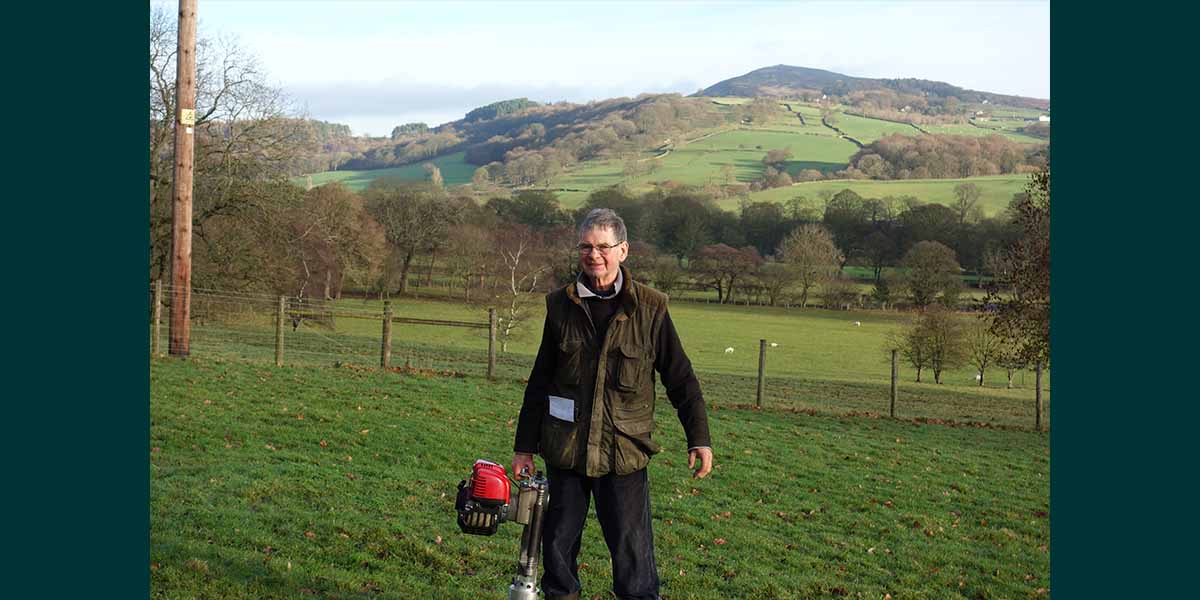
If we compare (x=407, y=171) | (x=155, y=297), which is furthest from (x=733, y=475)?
(x=407, y=171)

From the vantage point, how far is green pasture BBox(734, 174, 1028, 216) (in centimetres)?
9662

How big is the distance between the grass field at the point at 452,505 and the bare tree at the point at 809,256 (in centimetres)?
5189

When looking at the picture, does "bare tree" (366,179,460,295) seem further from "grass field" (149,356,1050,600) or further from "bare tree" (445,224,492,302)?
"grass field" (149,356,1050,600)

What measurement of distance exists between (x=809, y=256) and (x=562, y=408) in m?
67.1

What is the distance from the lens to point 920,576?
769 centimetres

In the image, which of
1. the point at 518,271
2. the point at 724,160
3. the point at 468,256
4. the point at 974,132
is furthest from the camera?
the point at 974,132

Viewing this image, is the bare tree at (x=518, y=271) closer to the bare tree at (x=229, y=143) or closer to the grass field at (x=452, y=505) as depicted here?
the bare tree at (x=229, y=143)

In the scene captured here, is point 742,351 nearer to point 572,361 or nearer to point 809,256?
point 809,256

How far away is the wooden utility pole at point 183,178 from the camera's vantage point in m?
16.9

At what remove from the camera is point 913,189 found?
105062 mm

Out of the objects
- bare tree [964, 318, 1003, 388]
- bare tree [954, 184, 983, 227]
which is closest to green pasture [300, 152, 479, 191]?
bare tree [954, 184, 983, 227]

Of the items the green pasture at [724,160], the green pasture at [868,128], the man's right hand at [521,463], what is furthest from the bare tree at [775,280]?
the green pasture at [868,128]

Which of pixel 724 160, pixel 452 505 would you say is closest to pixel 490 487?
pixel 452 505

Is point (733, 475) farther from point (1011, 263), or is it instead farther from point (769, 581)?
point (1011, 263)
